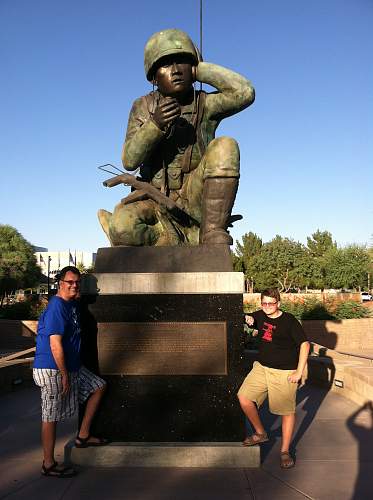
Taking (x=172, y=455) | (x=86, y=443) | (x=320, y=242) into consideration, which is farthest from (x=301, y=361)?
(x=320, y=242)

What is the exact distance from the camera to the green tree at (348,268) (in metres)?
51.1

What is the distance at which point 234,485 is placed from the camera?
3.18m

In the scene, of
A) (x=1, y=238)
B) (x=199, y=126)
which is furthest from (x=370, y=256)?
(x=199, y=126)

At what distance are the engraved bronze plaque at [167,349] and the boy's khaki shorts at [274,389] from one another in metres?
0.24

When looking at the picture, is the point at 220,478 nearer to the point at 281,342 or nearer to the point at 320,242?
the point at 281,342

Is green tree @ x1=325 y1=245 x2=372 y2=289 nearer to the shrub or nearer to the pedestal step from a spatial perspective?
the shrub

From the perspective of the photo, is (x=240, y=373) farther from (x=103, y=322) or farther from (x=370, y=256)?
(x=370, y=256)

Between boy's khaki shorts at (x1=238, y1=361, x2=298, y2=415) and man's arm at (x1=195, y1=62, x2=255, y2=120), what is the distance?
2532mm

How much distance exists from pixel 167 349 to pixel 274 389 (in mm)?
932

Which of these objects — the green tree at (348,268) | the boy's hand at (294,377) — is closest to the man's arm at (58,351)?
the boy's hand at (294,377)

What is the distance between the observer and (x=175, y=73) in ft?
14.0

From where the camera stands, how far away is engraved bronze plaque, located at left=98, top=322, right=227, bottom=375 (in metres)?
3.67

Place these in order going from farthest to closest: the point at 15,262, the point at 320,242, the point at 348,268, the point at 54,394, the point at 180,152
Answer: the point at 320,242 < the point at 348,268 < the point at 15,262 < the point at 180,152 < the point at 54,394

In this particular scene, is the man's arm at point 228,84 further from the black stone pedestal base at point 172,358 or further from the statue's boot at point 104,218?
the black stone pedestal base at point 172,358
